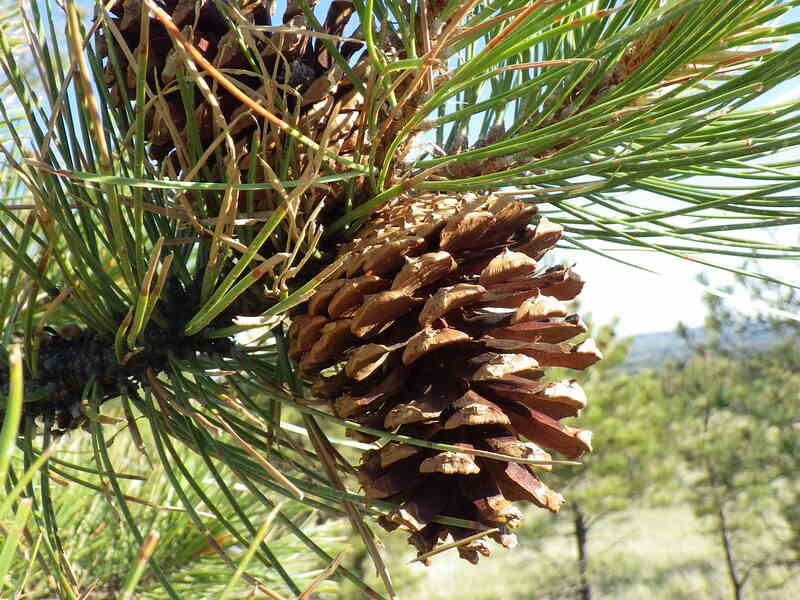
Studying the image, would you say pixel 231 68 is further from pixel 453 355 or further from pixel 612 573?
pixel 612 573

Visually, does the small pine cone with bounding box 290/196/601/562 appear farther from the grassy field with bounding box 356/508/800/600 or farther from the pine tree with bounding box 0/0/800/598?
the grassy field with bounding box 356/508/800/600

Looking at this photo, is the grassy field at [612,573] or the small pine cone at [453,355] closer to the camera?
the small pine cone at [453,355]

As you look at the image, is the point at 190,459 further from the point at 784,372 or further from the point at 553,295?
the point at 784,372

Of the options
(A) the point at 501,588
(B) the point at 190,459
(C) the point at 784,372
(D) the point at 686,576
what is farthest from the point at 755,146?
(D) the point at 686,576

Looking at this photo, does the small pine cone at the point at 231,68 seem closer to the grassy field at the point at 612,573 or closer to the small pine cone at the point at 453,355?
the small pine cone at the point at 453,355

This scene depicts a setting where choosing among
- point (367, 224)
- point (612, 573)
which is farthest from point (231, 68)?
point (612, 573)

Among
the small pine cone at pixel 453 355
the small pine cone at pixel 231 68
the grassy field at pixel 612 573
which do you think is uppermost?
the small pine cone at pixel 231 68

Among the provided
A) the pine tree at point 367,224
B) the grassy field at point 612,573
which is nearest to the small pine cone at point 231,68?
the pine tree at point 367,224
